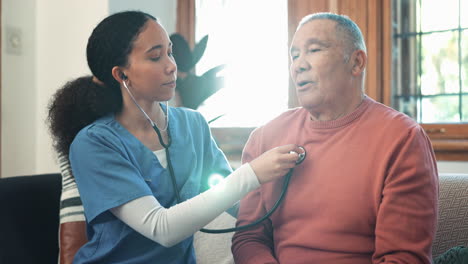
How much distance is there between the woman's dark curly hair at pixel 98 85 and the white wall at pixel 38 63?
130cm

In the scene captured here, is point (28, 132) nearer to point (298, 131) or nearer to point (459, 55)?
point (298, 131)

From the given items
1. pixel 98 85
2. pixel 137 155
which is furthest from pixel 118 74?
pixel 137 155

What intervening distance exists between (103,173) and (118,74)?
28cm

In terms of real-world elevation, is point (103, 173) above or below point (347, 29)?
below

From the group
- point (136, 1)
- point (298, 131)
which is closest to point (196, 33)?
point (136, 1)

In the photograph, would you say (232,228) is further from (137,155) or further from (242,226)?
(137,155)

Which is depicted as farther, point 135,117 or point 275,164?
point 135,117

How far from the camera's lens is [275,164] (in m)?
1.13

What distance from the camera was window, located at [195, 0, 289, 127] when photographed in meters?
2.65

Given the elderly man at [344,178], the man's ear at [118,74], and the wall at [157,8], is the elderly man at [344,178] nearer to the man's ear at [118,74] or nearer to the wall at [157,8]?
the man's ear at [118,74]

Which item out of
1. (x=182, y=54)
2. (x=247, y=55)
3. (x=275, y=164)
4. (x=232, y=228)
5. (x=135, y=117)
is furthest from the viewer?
(x=247, y=55)

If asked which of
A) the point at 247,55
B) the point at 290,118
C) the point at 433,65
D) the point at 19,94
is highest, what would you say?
the point at 247,55

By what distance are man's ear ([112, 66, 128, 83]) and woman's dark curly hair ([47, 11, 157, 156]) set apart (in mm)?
14

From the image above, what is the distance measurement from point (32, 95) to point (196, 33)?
1.03m
